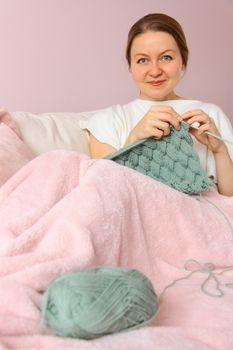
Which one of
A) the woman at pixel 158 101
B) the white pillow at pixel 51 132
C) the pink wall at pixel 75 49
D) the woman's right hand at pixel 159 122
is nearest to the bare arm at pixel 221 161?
the woman at pixel 158 101

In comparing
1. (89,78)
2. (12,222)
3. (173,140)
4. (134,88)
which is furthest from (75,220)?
(134,88)

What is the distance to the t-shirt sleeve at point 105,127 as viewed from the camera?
4.37 ft

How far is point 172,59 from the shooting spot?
130 cm

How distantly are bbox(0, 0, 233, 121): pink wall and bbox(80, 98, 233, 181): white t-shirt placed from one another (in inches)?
12.0

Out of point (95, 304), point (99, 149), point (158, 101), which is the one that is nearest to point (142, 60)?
point (158, 101)

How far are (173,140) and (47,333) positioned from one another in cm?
68

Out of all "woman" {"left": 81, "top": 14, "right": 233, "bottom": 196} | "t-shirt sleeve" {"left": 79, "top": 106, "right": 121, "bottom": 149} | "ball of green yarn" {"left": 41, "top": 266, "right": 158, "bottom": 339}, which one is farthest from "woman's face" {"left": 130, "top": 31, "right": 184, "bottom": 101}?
"ball of green yarn" {"left": 41, "top": 266, "right": 158, "bottom": 339}

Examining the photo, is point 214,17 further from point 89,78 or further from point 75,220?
point 75,220

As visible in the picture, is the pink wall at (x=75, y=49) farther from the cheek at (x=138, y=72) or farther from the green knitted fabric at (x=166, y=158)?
the green knitted fabric at (x=166, y=158)

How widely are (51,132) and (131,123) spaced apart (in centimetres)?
25

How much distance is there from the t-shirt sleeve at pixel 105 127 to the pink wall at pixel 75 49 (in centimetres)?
31

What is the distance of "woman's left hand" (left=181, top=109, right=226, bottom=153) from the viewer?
1156 mm

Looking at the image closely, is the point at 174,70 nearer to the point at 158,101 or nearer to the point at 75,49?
the point at 158,101

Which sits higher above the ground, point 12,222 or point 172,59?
point 172,59
